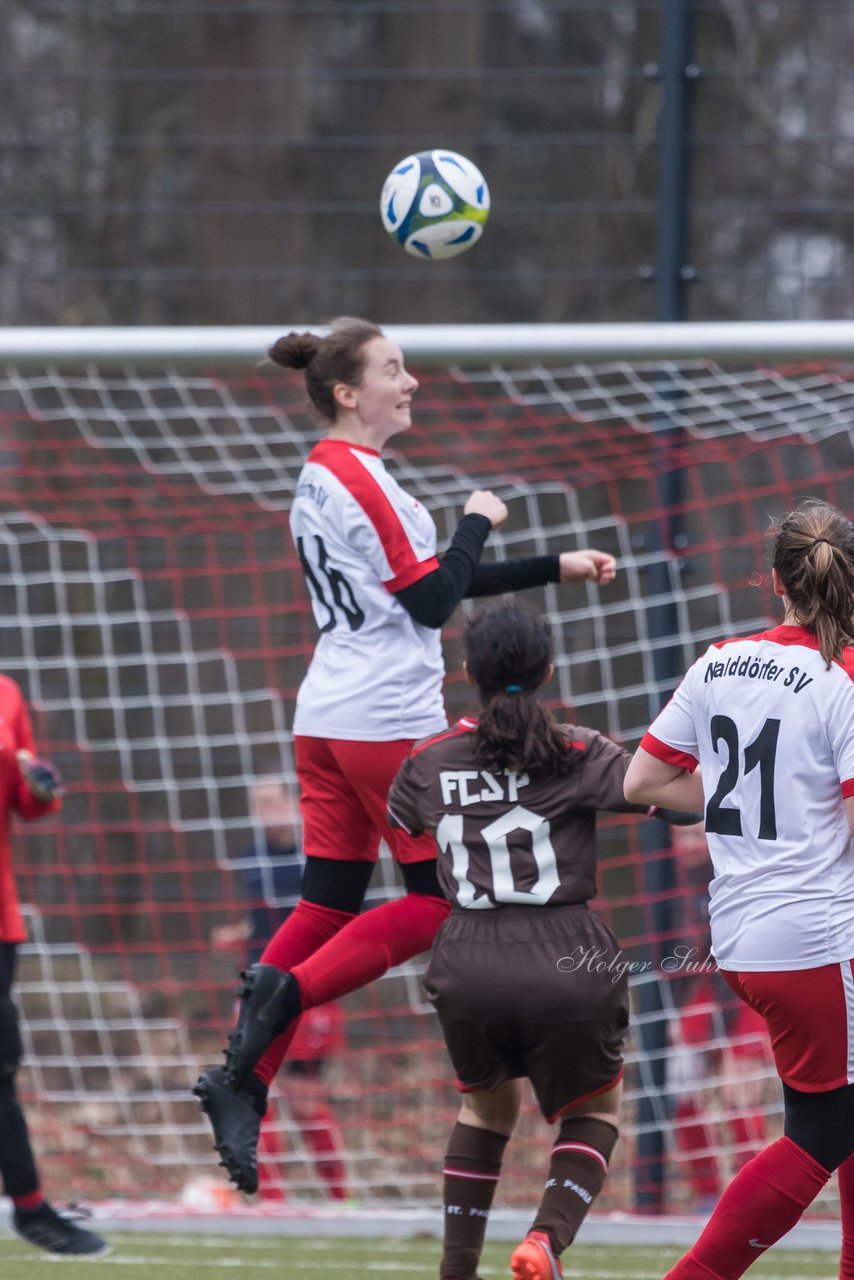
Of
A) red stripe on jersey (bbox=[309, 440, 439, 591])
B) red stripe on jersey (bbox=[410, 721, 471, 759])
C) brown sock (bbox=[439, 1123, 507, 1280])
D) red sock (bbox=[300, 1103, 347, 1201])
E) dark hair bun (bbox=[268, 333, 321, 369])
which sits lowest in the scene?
red sock (bbox=[300, 1103, 347, 1201])

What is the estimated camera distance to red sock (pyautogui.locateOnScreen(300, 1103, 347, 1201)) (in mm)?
6469

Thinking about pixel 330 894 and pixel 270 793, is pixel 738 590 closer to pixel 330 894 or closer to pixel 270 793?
pixel 270 793

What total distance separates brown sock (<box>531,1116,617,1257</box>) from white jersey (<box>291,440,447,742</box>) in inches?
39.4

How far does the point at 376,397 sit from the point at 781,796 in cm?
152

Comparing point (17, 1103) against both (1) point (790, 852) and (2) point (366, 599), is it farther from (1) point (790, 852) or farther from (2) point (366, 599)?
(1) point (790, 852)

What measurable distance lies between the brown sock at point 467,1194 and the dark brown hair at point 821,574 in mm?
1377

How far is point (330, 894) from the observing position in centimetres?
432

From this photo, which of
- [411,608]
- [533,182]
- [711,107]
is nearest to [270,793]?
[411,608]

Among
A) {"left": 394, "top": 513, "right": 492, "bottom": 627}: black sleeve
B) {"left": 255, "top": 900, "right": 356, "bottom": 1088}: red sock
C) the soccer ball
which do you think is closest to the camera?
{"left": 394, "top": 513, "right": 492, "bottom": 627}: black sleeve

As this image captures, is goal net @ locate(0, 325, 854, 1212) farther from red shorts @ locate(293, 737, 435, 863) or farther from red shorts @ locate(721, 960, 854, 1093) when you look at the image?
red shorts @ locate(721, 960, 854, 1093)

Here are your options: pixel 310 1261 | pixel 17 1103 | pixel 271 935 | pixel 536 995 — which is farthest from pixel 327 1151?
pixel 536 995

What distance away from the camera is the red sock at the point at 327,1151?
647 centimetres

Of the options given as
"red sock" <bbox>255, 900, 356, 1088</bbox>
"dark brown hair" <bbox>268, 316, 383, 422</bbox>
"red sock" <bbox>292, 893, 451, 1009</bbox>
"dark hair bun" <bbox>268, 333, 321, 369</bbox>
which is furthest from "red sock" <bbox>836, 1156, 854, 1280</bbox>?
"dark hair bun" <bbox>268, 333, 321, 369</bbox>

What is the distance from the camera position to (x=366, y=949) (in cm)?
411
